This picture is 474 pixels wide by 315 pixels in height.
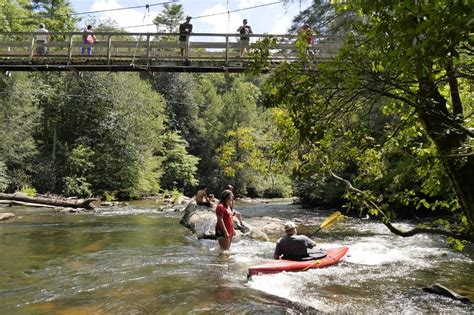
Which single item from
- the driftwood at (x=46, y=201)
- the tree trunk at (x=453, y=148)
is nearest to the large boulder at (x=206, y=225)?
the driftwood at (x=46, y=201)

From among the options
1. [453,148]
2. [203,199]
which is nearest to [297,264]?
[453,148]

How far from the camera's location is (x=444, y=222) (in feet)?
12.6

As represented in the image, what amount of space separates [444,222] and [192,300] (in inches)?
130

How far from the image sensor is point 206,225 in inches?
460

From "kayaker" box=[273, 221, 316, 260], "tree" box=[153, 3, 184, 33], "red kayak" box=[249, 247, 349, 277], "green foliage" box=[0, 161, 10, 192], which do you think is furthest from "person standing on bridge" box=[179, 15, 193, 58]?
"tree" box=[153, 3, 184, 33]

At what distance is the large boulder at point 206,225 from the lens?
11.3m

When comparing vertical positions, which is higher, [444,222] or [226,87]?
[226,87]

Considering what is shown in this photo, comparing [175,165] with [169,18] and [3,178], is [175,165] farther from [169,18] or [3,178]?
[169,18]

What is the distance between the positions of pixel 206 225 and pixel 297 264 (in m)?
4.65

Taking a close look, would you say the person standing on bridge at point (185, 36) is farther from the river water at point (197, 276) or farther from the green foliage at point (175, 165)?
the green foliage at point (175, 165)

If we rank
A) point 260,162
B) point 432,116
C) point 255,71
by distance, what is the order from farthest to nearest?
1. point 260,162
2. point 255,71
3. point 432,116

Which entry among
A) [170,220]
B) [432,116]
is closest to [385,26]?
[432,116]

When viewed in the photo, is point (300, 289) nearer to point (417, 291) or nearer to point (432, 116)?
point (417, 291)

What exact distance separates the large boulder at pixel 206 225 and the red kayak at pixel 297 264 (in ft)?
10.2
